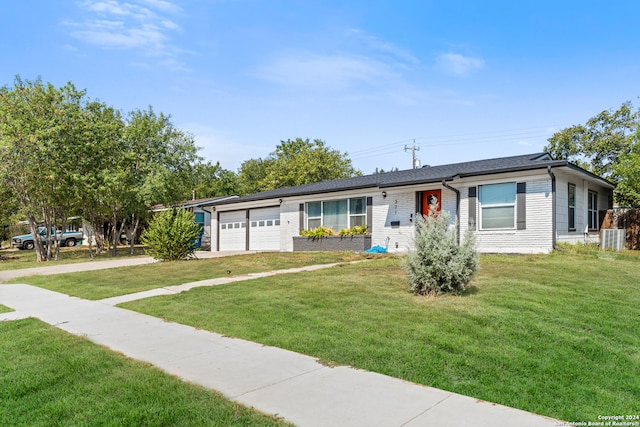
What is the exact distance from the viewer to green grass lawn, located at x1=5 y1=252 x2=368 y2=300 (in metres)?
9.50

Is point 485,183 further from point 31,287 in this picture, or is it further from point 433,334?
point 31,287

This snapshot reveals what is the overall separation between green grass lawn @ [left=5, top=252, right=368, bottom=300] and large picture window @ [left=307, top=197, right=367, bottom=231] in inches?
137

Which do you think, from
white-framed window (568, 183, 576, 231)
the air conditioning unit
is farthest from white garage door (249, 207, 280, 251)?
the air conditioning unit

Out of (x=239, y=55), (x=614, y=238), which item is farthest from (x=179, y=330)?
(x=614, y=238)

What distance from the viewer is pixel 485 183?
13.8 m

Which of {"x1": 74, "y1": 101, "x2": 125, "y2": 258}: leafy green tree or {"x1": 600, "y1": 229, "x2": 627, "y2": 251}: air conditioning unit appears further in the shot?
{"x1": 74, "y1": 101, "x2": 125, "y2": 258}: leafy green tree

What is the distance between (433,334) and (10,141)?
19.6 meters

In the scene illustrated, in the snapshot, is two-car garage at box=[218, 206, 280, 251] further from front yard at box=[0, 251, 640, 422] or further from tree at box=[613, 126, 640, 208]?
tree at box=[613, 126, 640, 208]

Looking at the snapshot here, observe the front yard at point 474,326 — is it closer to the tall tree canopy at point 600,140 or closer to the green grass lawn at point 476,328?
the green grass lawn at point 476,328

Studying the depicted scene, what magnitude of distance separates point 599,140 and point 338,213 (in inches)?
796

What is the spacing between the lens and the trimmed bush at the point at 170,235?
606 inches

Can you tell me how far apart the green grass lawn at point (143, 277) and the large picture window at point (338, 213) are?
3.49 m

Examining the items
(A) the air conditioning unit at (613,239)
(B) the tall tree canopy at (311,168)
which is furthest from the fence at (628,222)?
(B) the tall tree canopy at (311,168)

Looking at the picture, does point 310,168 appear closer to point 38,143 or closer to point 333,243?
point 333,243
